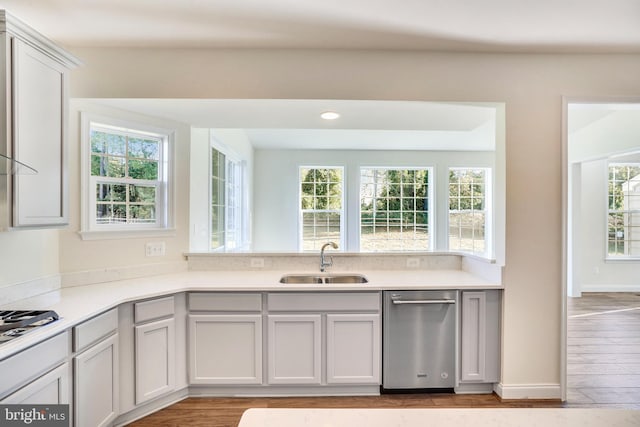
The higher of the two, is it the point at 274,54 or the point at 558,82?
the point at 274,54

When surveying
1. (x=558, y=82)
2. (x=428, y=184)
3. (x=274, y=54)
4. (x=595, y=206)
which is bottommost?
(x=595, y=206)

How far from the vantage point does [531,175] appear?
2.53 meters

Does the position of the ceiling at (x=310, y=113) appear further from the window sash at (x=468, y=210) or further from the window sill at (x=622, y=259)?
the window sill at (x=622, y=259)

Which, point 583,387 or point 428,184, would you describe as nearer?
point 583,387

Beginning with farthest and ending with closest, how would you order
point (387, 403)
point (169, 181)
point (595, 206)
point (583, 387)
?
point (595, 206) < point (169, 181) < point (583, 387) < point (387, 403)

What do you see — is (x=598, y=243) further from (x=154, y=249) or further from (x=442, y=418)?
(x=154, y=249)

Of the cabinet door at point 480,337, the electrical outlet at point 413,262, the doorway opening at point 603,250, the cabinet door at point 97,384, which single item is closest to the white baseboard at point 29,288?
the cabinet door at point 97,384

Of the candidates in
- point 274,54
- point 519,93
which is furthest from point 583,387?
point 274,54

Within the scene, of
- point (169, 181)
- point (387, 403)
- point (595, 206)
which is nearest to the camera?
point (387, 403)

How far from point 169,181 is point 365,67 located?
1958mm

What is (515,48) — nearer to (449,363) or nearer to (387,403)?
(449,363)

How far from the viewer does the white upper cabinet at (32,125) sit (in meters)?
1.67

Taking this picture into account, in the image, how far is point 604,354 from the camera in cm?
335

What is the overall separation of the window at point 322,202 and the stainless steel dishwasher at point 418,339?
3.68 meters
